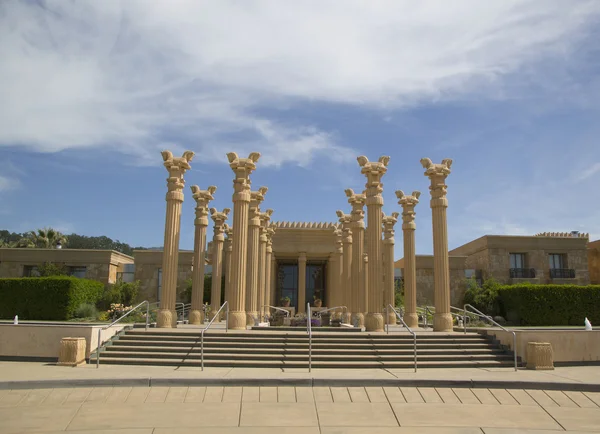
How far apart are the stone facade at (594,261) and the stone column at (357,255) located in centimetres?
2445

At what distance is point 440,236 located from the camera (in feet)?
67.4

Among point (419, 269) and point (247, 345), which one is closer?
point (247, 345)

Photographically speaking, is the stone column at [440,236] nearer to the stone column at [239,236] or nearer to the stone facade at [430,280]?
the stone column at [239,236]

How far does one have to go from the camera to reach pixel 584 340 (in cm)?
1516

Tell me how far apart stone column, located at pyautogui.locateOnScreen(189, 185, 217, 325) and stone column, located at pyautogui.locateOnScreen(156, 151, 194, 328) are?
4487 millimetres

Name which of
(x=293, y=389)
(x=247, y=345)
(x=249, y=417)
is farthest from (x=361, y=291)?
(x=249, y=417)

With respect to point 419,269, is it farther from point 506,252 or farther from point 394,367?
point 394,367

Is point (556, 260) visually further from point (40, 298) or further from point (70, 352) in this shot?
point (70, 352)

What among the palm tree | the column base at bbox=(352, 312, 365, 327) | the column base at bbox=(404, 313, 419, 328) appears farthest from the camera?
the palm tree

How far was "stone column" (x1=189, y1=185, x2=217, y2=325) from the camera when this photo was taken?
2475 cm

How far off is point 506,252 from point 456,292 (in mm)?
4424

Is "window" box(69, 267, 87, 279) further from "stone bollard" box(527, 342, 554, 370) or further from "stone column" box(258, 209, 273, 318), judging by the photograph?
"stone bollard" box(527, 342, 554, 370)

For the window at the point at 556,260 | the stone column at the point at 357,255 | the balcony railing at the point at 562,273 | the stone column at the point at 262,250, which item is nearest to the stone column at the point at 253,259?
the stone column at the point at 262,250

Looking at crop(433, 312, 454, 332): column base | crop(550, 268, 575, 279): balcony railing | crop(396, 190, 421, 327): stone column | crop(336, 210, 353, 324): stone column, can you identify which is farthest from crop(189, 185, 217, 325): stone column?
crop(550, 268, 575, 279): balcony railing
